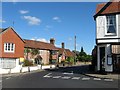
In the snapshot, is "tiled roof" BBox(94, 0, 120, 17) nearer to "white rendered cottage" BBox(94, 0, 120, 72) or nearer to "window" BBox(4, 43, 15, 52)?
"white rendered cottage" BBox(94, 0, 120, 72)

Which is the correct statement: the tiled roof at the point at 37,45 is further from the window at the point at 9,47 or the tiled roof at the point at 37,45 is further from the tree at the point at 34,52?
the window at the point at 9,47

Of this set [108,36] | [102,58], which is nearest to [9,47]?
[102,58]

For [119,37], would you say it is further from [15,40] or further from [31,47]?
[31,47]

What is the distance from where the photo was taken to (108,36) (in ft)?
99.1

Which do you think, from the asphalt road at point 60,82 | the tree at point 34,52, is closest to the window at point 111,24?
the asphalt road at point 60,82

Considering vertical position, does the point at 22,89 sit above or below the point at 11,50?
below

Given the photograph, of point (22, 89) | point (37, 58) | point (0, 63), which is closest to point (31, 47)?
point (37, 58)

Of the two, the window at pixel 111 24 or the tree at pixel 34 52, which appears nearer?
the window at pixel 111 24

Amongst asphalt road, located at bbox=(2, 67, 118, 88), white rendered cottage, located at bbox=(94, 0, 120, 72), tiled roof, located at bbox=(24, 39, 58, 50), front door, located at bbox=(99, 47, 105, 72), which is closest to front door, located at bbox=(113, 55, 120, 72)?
white rendered cottage, located at bbox=(94, 0, 120, 72)

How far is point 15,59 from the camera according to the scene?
44344mm

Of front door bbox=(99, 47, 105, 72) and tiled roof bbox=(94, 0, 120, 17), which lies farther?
front door bbox=(99, 47, 105, 72)

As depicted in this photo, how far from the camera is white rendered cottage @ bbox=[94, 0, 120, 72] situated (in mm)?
29953

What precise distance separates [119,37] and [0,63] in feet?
67.9

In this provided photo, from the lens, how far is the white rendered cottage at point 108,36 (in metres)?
30.0
